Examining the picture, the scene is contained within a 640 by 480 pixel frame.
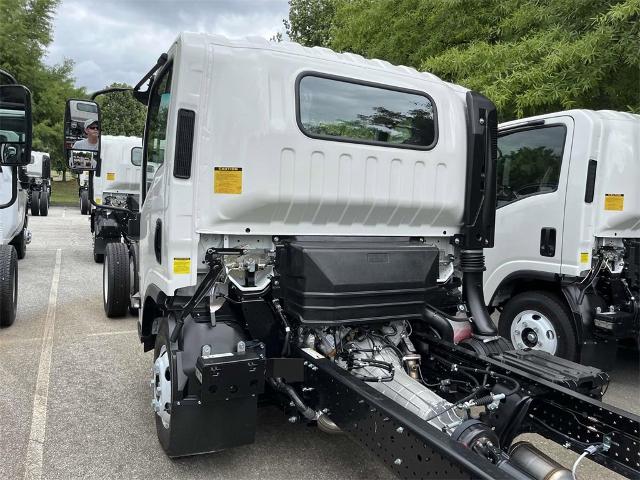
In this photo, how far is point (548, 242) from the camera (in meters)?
5.09

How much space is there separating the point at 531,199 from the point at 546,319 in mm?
1168

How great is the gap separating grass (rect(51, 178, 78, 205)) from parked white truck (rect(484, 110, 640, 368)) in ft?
96.5

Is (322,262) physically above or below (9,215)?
above

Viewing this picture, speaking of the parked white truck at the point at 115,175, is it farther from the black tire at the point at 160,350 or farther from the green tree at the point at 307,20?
the green tree at the point at 307,20

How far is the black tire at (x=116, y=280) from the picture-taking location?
21.0 ft

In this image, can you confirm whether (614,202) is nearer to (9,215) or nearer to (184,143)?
(184,143)

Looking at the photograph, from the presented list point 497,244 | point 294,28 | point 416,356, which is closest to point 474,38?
point 497,244

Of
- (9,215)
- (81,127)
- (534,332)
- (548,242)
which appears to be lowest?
(534,332)

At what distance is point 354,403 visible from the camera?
8.33 ft

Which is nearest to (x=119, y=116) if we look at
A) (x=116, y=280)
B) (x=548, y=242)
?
(x=116, y=280)

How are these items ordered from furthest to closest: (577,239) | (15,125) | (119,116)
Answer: (119,116) < (577,239) < (15,125)

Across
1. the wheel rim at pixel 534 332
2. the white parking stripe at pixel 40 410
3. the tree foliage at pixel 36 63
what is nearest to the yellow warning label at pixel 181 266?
the white parking stripe at pixel 40 410

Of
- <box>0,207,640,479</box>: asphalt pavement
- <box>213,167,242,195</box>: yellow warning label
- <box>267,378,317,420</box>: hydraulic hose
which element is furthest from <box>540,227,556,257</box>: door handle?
<box>213,167,242,195</box>: yellow warning label

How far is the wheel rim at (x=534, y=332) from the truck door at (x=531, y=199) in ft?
1.32
